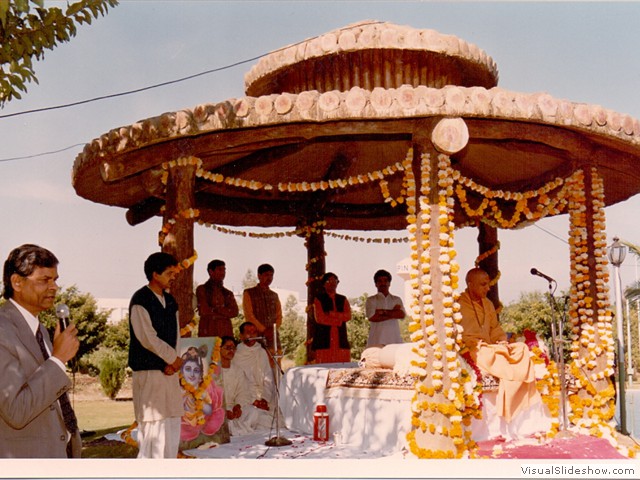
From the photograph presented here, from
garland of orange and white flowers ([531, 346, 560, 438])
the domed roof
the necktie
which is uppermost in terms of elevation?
the domed roof

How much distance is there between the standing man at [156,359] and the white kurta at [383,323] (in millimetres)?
5381

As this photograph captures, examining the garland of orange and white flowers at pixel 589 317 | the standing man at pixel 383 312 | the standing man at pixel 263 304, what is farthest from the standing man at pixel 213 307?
the garland of orange and white flowers at pixel 589 317

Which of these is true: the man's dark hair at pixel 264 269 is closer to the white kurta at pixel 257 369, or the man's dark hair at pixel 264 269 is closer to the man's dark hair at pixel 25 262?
the white kurta at pixel 257 369

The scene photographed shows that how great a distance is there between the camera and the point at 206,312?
9.28 metres

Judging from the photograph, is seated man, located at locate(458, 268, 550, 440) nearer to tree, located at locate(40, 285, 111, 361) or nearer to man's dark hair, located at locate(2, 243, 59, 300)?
man's dark hair, located at locate(2, 243, 59, 300)

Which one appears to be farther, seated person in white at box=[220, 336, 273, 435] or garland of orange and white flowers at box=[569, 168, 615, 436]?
seated person in white at box=[220, 336, 273, 435]

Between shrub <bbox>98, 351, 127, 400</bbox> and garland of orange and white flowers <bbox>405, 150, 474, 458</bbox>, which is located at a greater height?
garland of orange and white flowers <bbox>405, 150, 474, 458</bbox>

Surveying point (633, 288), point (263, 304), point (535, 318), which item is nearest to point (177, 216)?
point (263, 304)

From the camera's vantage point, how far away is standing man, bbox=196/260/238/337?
364 inches

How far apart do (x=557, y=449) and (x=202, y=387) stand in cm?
394

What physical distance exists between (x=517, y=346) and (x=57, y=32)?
233 inches

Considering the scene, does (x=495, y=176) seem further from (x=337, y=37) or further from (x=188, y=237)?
(x=188, y=237)

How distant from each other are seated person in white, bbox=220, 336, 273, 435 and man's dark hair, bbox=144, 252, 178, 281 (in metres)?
3.33

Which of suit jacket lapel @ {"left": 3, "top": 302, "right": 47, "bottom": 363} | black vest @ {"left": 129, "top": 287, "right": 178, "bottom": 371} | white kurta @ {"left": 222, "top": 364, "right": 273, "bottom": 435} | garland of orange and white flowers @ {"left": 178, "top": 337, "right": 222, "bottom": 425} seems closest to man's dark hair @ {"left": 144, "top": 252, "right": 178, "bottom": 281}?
black vest @ {"left": 129, "top": 287, "right": 178, "bottom": 371}
